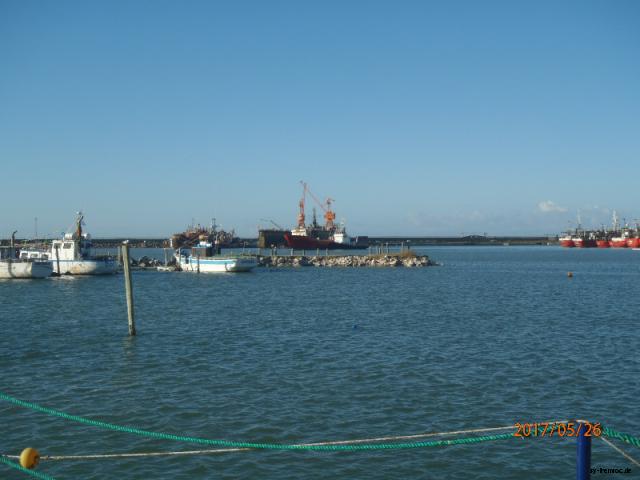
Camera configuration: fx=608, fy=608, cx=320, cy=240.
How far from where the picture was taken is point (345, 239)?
623ft

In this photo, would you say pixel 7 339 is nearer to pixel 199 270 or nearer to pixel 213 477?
pixel 213 477

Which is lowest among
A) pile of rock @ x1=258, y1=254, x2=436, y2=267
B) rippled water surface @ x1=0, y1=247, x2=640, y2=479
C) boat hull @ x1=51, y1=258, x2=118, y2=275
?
rippled water surface @ x1=0, y1=247, x2=640, y2=479

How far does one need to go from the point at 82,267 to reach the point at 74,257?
1.60 m

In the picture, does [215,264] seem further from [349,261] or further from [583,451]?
[583,451]

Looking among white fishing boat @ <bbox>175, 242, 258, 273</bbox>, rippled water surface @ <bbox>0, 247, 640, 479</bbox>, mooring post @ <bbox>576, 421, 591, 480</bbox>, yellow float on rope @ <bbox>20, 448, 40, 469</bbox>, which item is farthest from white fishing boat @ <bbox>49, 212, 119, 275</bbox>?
mooring post @ <bbox>576, 421, 591, 480</bbox>

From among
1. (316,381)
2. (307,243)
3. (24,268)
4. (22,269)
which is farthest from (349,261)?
(316,381)

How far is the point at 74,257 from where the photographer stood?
74.3 m

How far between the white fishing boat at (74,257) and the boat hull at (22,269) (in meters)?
3.01

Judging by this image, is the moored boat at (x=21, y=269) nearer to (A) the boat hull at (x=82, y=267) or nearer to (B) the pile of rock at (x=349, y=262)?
(A) the boat hull at (x=82, y=267)

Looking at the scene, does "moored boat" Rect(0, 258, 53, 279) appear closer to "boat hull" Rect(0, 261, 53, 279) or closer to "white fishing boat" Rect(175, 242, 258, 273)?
"boat hull" Rect(0, 261, 53, 279)

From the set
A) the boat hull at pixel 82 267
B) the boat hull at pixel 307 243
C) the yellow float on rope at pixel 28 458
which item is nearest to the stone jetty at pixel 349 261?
the boat hull at pixel 82 267

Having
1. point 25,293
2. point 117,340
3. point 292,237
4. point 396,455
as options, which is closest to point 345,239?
point 292,237

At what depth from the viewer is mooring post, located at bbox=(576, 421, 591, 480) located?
767 cm

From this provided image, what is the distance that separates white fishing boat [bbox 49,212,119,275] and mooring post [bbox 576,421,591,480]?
73328mm
